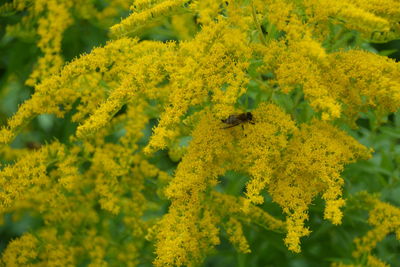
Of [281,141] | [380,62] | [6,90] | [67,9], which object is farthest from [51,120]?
[380,62]

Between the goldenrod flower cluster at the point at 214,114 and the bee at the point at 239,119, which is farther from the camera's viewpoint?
the bee at the point at 239,119

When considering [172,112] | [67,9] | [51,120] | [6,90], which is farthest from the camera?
[51,120]

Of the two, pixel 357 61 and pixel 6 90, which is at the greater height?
pixel 357 61

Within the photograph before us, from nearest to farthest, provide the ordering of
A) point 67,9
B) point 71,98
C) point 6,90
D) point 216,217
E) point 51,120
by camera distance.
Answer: point 216,217, point 71,98, point 67,9, point 6,90, point 51,120

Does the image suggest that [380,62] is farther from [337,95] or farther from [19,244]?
[19,244]

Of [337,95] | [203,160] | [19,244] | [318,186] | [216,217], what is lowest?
[19,244]

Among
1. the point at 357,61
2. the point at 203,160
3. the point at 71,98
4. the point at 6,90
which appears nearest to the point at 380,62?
→ the point at 357,61

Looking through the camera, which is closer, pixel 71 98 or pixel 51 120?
pixel 71 98

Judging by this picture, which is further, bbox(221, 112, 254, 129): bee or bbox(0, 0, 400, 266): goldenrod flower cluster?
bbox(221, 112, 254, 129): bee
